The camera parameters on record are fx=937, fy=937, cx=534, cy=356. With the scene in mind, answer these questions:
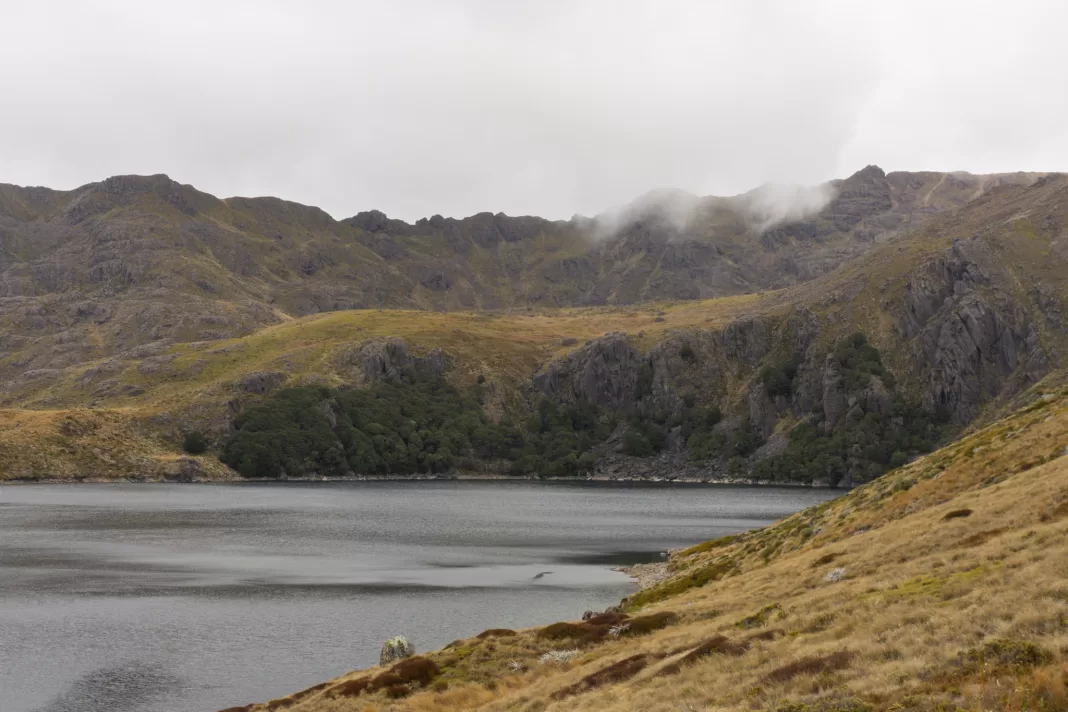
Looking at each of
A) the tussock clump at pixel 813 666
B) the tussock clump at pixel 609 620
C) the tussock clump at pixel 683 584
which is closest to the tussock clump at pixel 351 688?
the tussock clump at pixel 609 620

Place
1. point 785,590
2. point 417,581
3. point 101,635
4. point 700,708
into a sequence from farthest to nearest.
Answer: point 417,581, point 101,635, point 785,590, point 700,708

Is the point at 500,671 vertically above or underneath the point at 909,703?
underneath

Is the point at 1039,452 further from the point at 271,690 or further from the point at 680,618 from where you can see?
the point at 271,690

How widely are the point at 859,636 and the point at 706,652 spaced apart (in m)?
6.04

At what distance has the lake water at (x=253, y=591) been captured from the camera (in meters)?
57.8

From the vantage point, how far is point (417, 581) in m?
97.3

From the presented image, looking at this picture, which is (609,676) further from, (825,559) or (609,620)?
(825,559)

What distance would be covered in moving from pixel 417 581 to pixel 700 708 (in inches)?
2922

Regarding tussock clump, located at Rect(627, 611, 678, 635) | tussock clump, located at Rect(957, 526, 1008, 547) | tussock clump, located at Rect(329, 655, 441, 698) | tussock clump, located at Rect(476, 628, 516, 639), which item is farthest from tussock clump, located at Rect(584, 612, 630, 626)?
tussock clump, located at Rect(957, 526, 1008, 547)

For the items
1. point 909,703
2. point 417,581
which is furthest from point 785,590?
point 417,581

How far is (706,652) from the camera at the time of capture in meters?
32.9

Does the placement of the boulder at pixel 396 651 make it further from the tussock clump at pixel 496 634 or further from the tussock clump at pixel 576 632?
the tussock clump at pixel 576 632

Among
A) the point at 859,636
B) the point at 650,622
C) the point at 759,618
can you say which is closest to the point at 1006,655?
the point at 859,636

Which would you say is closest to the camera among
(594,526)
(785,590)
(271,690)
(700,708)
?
(700,708)
